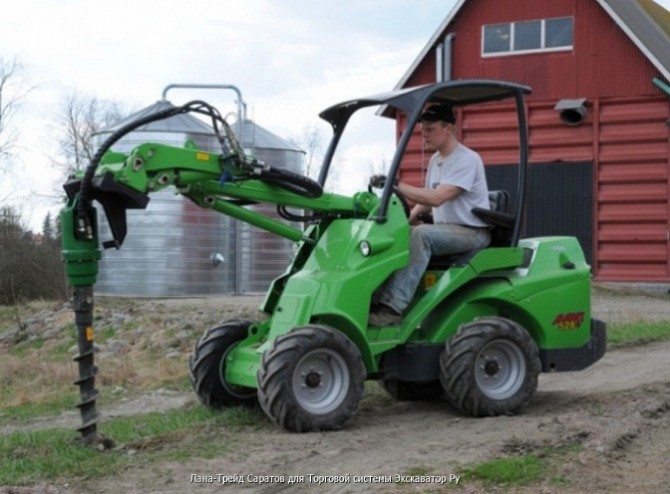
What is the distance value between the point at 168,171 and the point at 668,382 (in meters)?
4.43

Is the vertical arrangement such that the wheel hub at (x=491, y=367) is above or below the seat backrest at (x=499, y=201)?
below

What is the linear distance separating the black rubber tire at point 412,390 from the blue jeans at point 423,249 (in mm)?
944

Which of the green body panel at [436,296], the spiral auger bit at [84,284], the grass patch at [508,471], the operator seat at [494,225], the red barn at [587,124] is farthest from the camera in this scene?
the red barn at [587,124]

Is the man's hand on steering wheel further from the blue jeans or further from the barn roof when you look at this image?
the barn roof

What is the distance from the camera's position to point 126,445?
6434 millimetres

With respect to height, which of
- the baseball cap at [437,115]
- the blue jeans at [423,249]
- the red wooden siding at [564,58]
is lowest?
the blue jeans at [423,249]

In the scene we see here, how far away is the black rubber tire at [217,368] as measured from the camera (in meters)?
7.31

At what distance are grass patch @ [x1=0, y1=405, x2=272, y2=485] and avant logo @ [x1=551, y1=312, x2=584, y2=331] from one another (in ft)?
7.29

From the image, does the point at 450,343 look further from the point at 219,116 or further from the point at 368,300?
the point at 219,116

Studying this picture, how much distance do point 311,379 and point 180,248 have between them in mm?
12080

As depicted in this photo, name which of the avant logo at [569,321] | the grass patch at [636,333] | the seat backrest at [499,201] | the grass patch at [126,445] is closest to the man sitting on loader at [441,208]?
the seat backrest at [499,201]

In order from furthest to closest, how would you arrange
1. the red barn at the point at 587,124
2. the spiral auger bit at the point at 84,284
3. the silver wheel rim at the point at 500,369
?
the red barn at the point at 587,124 < the silver wheel rim at the point at 500,369 < the spiral auger bit at the point at 84,284

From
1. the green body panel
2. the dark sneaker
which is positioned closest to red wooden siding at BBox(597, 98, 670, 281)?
the green body panel

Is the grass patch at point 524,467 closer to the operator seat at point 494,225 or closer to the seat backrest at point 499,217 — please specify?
the operator seat at point 494,225
